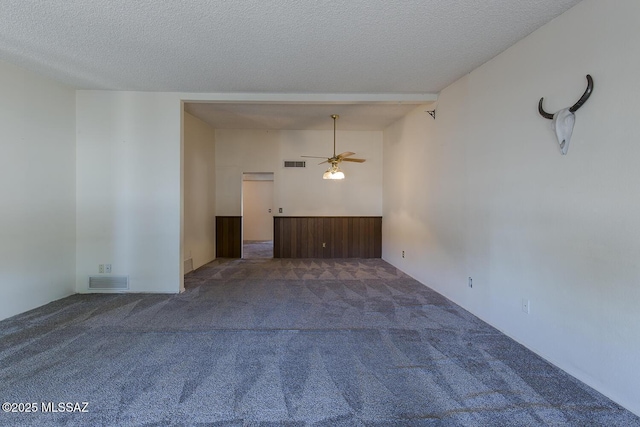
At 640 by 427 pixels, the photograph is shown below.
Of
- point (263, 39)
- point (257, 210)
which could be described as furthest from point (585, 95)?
point (257, 210)

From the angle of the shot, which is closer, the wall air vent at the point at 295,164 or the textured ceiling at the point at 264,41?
the textured ceiling at the point at 264,41

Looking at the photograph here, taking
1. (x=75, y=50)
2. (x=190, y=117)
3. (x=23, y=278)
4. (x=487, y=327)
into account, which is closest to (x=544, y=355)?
(x=487, y=327)

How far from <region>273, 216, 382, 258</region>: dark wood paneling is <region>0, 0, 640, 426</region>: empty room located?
5.58ft

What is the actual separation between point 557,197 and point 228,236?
21.2 ft

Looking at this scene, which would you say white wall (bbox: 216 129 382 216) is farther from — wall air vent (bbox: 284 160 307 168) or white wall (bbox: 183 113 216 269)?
white wall (bbox: 183 113 216 269)

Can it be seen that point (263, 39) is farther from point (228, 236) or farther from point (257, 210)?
point (257, 210)

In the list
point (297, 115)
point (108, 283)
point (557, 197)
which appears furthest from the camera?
point (297, 115)

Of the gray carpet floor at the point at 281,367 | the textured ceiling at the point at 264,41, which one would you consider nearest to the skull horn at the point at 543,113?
the textured ceiling at the point at 264,41

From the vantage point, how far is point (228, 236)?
23.5 ft

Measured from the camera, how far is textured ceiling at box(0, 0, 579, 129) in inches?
89.4

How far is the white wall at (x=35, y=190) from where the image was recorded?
327 centimetres

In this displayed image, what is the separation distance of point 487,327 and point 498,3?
3.03 meters

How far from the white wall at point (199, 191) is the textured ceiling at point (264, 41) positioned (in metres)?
1.67

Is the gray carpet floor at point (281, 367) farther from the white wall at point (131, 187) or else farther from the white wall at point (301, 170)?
the white wall at point (301, 170)
